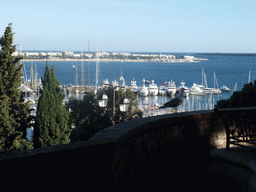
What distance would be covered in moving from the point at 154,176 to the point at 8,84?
15388 millimetres

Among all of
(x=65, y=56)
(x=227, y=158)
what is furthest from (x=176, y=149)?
(x=65, y=56)

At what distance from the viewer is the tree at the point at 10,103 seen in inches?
643

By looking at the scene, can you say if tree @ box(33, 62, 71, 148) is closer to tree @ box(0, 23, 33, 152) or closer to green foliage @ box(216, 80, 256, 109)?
tree @ box(0, 23, 33, 152)

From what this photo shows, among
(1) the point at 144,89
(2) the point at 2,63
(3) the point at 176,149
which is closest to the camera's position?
(3) the point at 176,149

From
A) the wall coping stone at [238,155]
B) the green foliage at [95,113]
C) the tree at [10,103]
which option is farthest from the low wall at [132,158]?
the green foliage at [95,113]

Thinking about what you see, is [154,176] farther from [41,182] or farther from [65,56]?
[65,56]

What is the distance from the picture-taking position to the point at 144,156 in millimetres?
3764

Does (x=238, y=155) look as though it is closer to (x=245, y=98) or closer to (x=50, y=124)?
(x=245, y=98)

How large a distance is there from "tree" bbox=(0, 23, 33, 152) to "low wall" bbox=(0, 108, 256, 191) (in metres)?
13.0

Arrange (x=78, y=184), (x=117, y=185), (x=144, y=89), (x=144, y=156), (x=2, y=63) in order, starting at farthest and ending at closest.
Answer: (x=144, y=89), (x=2, y=63), (x=144, y=156), (x=117, y=185), (x=78, y=184)

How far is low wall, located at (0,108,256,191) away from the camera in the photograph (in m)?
2.33

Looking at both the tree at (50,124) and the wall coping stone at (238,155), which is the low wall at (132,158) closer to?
the wall coping stone at (238,155)

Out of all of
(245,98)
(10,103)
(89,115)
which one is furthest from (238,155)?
(89,115)

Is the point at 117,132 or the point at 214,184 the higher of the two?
the point at 117,132
